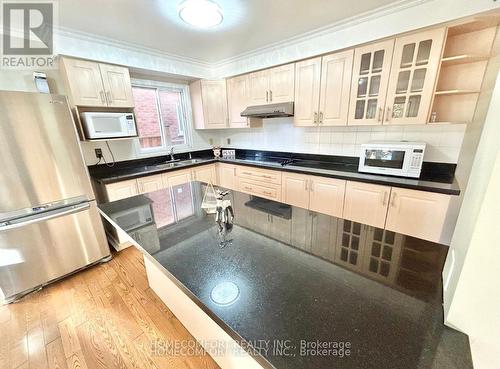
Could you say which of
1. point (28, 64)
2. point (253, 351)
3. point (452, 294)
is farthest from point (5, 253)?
point (452, 294)

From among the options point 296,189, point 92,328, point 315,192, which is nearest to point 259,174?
point 296,189

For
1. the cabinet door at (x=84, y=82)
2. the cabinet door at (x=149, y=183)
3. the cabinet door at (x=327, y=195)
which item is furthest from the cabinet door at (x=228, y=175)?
the cabinet door at (x=84, y=82)

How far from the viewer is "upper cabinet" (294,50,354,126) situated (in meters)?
2.28

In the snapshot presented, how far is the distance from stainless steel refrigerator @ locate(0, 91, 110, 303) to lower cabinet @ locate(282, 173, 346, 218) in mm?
2348

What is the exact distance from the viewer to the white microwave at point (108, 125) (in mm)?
2303

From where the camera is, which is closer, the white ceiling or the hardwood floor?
the hardwood floor

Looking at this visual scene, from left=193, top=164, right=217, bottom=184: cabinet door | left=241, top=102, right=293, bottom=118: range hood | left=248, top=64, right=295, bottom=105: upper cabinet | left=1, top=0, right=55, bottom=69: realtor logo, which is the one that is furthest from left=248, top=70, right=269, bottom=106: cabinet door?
left=1, top=0, right=55, bottom=69: realtor logo

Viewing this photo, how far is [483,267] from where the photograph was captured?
46cm

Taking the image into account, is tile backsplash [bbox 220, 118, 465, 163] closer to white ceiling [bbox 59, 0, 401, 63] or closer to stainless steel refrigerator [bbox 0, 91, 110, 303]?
white ceiling [bbox 59, 0, 401, 63]

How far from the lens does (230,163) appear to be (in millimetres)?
3471

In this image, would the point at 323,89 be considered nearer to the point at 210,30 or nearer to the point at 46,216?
the point at 210,30

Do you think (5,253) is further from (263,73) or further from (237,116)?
(263,73)

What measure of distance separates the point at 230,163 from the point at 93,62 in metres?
2.13

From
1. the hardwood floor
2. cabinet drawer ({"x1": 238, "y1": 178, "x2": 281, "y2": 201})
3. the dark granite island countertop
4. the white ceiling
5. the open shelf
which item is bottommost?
the hardwood floor
